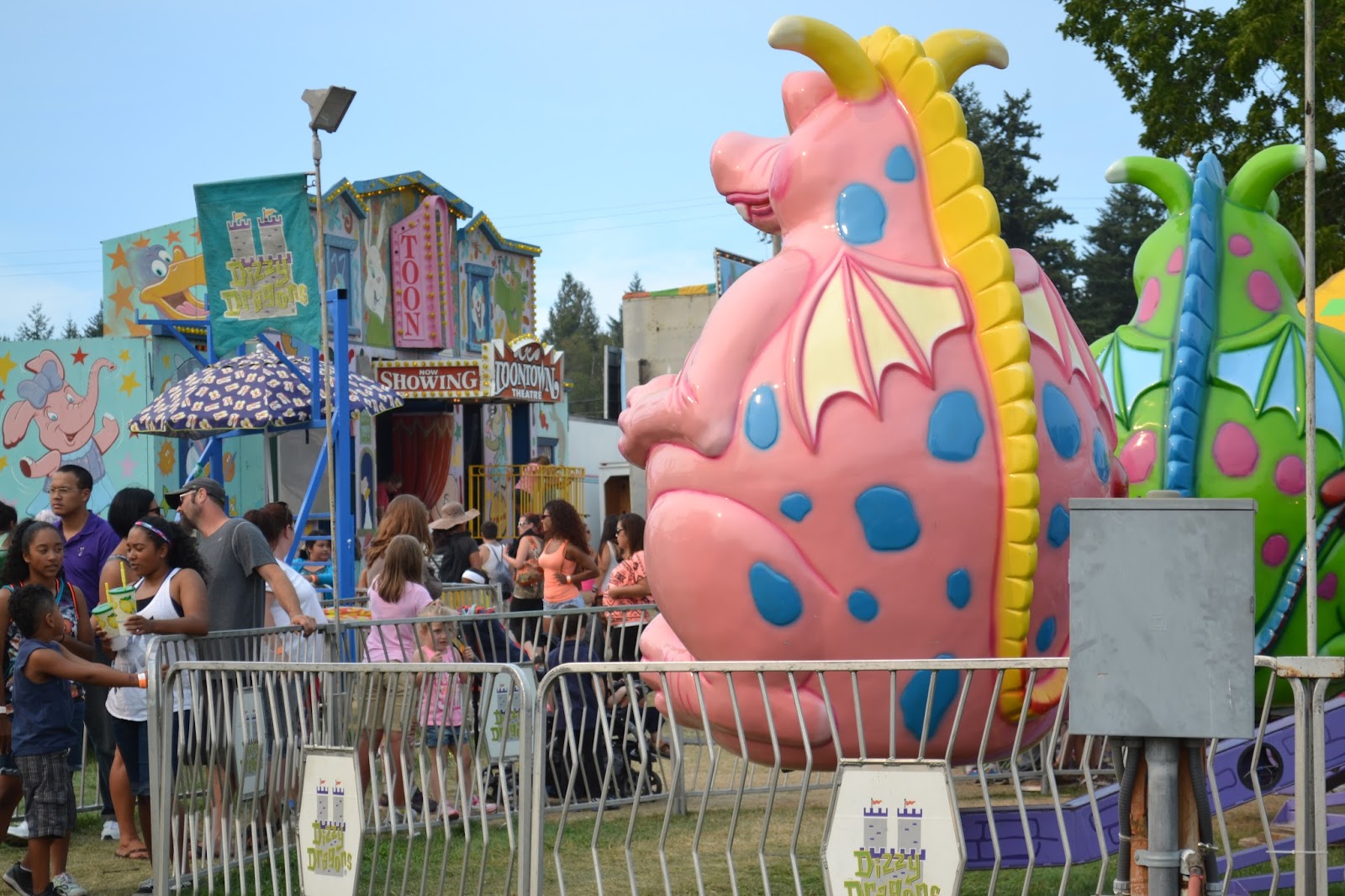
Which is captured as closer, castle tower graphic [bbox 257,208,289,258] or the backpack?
the backpack

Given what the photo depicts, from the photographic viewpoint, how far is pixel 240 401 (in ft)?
49.2

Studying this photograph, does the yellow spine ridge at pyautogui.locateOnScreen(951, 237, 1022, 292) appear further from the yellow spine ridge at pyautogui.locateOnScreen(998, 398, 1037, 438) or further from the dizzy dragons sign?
the dizzy dragons sign

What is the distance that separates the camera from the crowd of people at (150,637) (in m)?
6.51

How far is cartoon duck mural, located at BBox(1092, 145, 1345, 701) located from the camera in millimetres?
7141

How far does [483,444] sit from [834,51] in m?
21.4

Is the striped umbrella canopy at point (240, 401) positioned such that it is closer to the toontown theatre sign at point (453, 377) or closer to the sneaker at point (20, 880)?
the sneaker at point (20, 880)

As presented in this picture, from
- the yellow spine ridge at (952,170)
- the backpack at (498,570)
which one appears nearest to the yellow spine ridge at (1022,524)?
the yellow spine ridge at (952,170)

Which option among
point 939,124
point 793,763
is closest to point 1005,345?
point 939,124

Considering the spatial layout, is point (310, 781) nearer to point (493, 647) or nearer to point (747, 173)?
point (747, 173)

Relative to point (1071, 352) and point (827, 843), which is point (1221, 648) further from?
point (1071, 352)

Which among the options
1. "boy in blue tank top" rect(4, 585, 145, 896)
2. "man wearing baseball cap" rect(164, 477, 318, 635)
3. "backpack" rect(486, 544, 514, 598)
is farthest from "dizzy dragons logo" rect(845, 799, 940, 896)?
"backpack" rect(486, 544, 514, 598)

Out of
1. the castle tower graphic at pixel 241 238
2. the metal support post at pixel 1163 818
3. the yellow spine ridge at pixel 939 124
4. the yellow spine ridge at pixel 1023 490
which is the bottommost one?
the metal support post at pixel 1163 818

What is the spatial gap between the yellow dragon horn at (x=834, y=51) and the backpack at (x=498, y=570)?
30.2 feet

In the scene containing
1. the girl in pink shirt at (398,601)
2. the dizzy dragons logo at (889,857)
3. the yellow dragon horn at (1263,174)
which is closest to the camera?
the dizzy dragons logo at (889,857)
